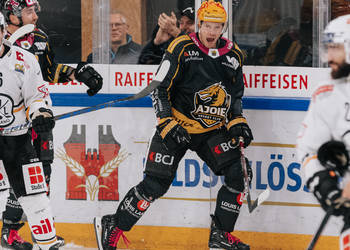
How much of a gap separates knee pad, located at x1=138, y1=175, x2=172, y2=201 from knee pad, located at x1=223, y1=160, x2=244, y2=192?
12.7 inches

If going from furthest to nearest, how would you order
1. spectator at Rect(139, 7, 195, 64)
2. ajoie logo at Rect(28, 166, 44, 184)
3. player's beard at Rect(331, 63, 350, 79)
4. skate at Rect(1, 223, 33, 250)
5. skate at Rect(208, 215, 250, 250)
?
1. spectator at Rect(139, 7, 195, 64)
2. skate at Rect(1, 223, 33, 250)
3. skate at Rect(208, 215, 250, 250)
4. ajoie logo at Rect(28, 166, 44, 184)
5. player's beard at Rect(331, 63, 350, 79)

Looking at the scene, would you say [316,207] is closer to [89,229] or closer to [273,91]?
[273,91]

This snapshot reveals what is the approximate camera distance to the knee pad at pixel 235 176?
362 centimetres

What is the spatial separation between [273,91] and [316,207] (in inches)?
28.6

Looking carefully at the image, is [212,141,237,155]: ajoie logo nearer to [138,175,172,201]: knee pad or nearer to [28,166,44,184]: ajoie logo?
[138,175,172,201]: knee pad

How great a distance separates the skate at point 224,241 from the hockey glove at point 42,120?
1131mm

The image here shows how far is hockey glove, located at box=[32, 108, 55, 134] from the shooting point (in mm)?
3252

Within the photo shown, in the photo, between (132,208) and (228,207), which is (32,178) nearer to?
(132,208)

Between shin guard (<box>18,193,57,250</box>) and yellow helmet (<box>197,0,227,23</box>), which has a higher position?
yellow helmet (<box>197,0,227,23</box>)

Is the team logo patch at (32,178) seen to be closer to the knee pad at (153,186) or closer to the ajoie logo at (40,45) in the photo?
the knee pad at (153,186)

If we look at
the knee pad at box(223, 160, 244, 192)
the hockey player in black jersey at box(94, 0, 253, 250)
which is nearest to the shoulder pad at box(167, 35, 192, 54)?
the hockey player in black jersey at box(94, 0, 253, 250)

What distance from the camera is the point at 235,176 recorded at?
143 inches

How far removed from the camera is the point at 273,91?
12.9 feet

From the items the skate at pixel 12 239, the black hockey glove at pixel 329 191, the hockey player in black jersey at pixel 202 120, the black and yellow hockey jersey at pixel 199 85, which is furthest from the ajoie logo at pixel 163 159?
the black hockey glove at pixel 329 191
